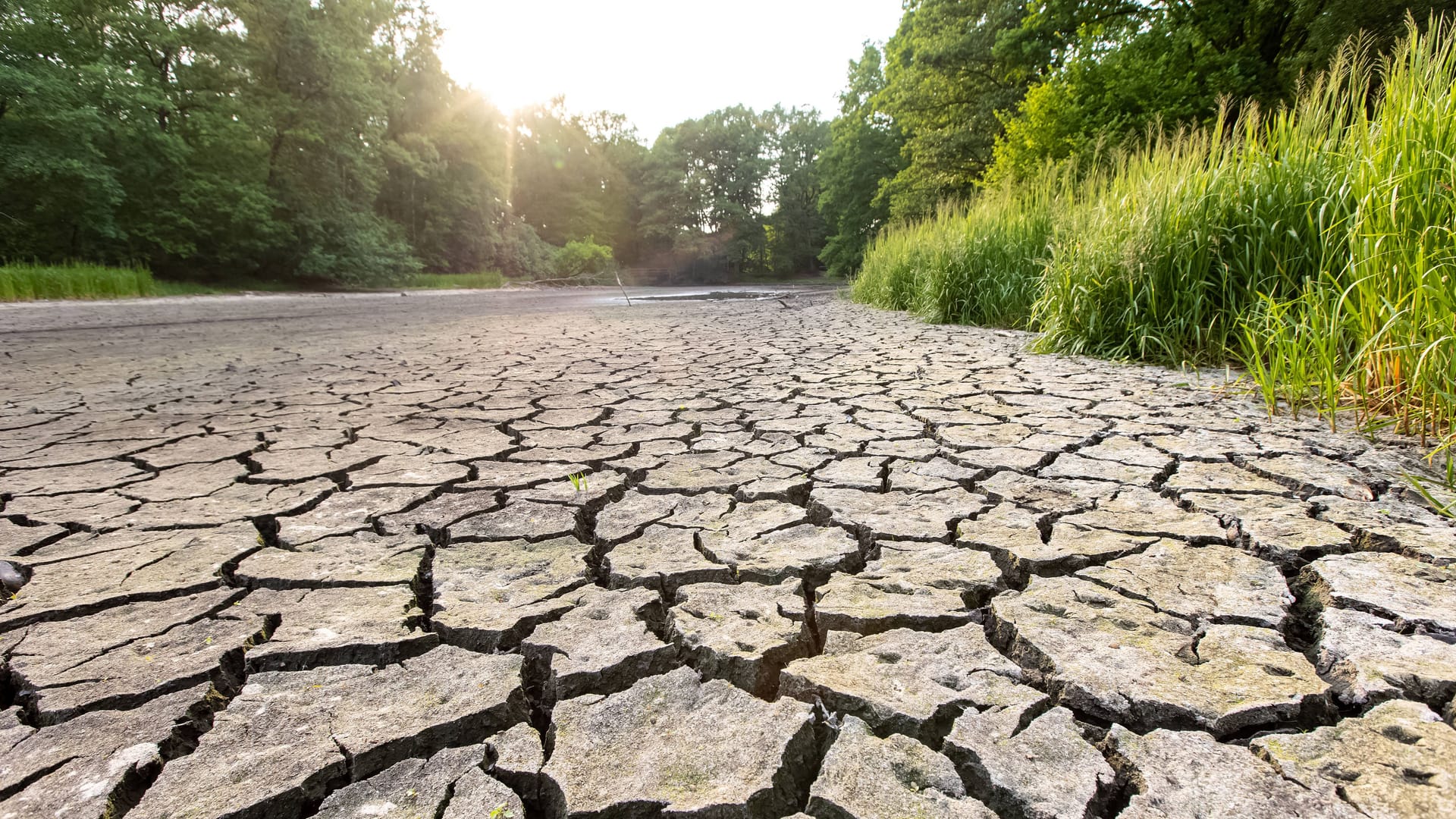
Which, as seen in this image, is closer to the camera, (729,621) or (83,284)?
(729,621)

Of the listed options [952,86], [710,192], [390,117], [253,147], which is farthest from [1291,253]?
[710,192]

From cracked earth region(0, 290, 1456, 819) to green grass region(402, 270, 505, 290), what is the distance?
19110 millimetres

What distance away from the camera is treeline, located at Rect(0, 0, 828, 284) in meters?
12.4

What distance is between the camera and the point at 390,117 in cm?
2345

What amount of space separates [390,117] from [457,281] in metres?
7.53

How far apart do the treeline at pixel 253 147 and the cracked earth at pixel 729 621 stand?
1518cm

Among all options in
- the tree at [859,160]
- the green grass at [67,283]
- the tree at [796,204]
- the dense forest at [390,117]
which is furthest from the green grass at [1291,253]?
the tree at [796,204]

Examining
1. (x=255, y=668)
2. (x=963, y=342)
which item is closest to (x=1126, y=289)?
(x=963, y=342)

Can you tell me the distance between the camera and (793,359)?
4.18m

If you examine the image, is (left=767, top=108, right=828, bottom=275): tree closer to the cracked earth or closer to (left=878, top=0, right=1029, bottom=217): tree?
(left=878, top=0, right=1029, bottom=217): tree

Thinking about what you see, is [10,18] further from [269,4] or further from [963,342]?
[963,342]

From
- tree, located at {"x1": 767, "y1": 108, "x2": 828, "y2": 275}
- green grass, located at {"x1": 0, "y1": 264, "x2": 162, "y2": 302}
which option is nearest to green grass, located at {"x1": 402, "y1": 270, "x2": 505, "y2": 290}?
green grass, located at {"x1": 0, "y1": 264, "x2": 162, "y2": 302}

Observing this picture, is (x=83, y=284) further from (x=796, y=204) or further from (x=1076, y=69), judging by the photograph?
(x=796, y=204)

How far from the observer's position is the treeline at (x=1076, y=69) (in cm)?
887
